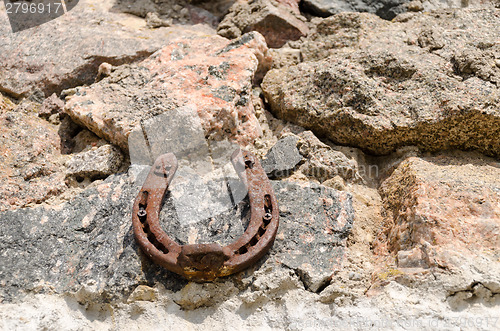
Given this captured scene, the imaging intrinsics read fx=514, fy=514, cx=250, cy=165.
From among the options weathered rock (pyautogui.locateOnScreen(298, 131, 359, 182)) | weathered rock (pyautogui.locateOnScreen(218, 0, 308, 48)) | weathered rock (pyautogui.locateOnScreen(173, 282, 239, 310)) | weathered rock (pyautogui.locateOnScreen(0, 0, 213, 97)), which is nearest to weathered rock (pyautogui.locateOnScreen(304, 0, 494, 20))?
weathered rock (pyautogui.locateOnScreen(218, 0, 308, 48))

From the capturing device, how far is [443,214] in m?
1.69

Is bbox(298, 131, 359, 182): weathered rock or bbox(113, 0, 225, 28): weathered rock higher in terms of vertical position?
bbox(113, 0, 225, 28): weathered rock

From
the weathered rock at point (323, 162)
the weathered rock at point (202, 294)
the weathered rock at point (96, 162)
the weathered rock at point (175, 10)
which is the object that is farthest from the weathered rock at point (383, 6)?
the weathered rock at point (202, 294)

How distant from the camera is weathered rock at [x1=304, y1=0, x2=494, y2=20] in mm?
2656

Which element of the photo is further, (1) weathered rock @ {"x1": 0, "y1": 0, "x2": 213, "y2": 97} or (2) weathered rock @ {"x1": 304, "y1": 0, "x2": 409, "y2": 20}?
(2) weathered rock @ {"x1": 304, "y1": 0, "x2": 409, "y2": 20}

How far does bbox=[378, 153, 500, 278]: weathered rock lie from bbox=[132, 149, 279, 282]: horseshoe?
1.41ft

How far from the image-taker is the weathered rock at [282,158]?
2.04 m

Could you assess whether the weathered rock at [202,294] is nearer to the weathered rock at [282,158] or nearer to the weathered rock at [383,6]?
the weathered rock at [282,158]

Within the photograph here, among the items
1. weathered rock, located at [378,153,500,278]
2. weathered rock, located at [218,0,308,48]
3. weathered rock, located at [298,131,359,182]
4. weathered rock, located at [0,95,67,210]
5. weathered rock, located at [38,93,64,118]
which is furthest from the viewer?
weathered rock, located at [218,0,308,48]

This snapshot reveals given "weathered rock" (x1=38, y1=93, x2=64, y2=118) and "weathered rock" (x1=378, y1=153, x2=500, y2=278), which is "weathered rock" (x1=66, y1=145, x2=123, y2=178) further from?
"weathered rock" (x1=378, y1=153, x2=500, y2=278)

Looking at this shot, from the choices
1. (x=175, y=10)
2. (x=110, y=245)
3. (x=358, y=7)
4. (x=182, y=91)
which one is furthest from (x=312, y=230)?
(x=175, y=10)

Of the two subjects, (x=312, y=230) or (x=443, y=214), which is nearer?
(x=443, y=214)

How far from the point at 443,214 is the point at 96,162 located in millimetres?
1313

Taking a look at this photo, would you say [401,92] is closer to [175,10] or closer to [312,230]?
[312,230]
